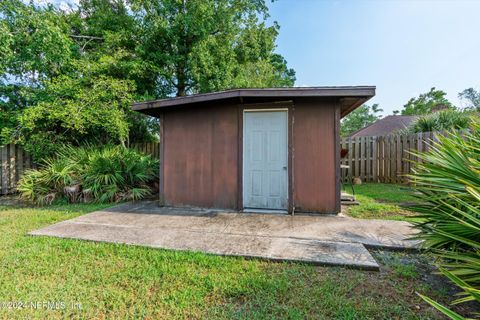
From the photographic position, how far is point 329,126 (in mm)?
4500

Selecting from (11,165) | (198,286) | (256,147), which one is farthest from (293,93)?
(11,165)

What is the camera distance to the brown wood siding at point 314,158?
14.7 ft

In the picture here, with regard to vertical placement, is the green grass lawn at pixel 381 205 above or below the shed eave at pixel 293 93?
below

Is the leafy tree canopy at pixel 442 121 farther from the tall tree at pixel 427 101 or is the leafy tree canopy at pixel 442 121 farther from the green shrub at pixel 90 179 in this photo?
the tall tree at pixel 427 101

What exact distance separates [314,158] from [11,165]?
936 cm

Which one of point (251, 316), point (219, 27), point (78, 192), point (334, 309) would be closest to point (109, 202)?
point (78, 192)

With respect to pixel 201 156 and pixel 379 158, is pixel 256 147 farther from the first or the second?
pixel 379 158

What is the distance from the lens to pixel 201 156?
5.14 meters

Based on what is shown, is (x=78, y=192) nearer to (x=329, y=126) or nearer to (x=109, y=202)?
(x=109, y=202)

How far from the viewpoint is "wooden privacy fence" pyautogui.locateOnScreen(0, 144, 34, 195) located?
7.16 meters

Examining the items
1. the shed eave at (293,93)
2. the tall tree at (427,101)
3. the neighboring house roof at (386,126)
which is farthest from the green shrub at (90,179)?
the tall tree at (427,101)

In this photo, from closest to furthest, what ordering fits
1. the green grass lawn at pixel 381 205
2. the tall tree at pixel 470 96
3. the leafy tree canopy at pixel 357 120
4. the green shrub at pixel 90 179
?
the green grass lawn at pixel 381 205, the green shrub at pixel 90 179, the tall tree at pixel 470 96, the leafy tree canopy at pixel 357 120

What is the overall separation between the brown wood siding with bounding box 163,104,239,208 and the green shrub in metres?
1.65

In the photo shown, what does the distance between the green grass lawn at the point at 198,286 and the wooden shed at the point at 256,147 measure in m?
2.08
